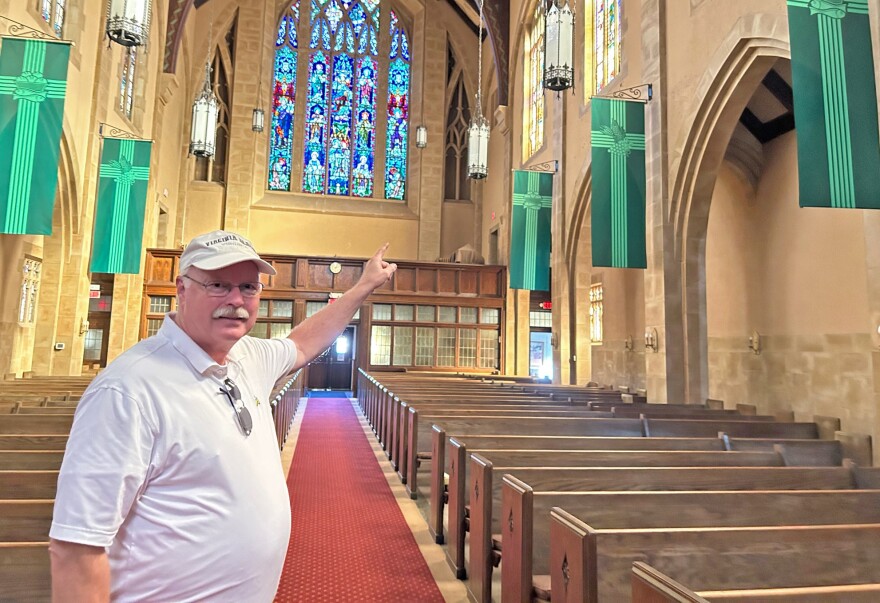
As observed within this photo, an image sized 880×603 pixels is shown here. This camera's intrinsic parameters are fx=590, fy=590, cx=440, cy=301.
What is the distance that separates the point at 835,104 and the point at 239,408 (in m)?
5.07

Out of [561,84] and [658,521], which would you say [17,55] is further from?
[658,521]

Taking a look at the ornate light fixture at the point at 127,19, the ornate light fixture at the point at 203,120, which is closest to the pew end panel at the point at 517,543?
the ornate light fixture at the point at 127,19

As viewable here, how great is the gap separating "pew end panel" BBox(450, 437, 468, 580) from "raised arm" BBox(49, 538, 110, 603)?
7.88ft

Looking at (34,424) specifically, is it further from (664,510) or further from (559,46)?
(559,46)

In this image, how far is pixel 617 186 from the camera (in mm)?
8023

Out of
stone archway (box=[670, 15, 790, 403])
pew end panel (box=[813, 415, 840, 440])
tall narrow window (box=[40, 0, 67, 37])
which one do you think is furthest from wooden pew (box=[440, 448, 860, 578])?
tall narrow window (box=[40, 0, 67, 37])

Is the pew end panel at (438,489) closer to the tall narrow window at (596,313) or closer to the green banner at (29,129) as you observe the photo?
the green banner at (29,129)

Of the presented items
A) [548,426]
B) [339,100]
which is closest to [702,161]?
[548,426]

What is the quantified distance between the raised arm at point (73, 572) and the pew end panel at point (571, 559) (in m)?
1.23

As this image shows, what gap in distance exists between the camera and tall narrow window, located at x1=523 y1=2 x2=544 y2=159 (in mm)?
13242

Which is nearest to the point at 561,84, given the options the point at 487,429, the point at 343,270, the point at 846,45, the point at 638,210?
the point at 638,210

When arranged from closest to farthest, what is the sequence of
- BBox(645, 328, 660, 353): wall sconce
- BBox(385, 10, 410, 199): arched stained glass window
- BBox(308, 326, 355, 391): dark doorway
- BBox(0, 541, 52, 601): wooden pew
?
1. BBox(0, 541, 52, 601): wooden pew
2. BBox(645, 328, 660, 353): wall sconce
3. BBox(308, 326, 355, 391): dark doorway
4. BBox(385, 10, 410, 199): arched stained glass window

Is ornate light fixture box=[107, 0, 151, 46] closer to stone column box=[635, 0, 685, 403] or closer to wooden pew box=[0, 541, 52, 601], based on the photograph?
wooden pew box=[0, 541, 52, 601]

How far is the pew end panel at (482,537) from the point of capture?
273 cm
